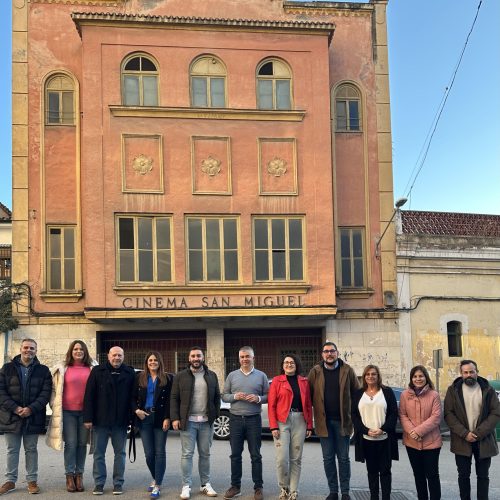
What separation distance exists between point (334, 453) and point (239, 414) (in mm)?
1291

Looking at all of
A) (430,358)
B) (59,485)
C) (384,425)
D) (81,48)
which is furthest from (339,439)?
(81,48)

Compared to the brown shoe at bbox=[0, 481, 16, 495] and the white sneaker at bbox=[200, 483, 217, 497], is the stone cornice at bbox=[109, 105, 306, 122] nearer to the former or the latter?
the brown shoe at bbox=[0, 481, 16, 495]

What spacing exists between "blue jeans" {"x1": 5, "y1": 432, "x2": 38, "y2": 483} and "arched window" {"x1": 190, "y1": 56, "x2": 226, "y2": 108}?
15259mm

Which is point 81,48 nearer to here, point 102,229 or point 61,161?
point 61,161

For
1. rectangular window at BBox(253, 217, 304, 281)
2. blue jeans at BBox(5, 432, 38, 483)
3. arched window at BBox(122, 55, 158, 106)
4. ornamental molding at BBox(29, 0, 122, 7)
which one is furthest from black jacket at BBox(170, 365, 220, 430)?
ornamental molding at BBox(29, 0, 122, 7)

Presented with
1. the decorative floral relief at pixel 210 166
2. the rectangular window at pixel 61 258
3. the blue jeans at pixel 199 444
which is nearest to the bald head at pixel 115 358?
the blue jeans at pixel 199 444

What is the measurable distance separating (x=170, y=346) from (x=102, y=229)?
14.5ft

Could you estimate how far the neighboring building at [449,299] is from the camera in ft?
83.0

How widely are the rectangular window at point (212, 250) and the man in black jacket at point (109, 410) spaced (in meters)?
12.9

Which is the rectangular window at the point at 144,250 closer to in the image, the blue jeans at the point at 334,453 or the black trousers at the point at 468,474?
the blue jeans at the point at 334,453

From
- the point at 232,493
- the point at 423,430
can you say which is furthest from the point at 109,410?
the point at 423,430

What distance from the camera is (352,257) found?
2502cm

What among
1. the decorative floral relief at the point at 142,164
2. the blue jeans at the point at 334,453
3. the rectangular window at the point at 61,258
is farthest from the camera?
the rectangular window at the point at 61,258

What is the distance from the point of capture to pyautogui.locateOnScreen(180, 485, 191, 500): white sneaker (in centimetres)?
974
